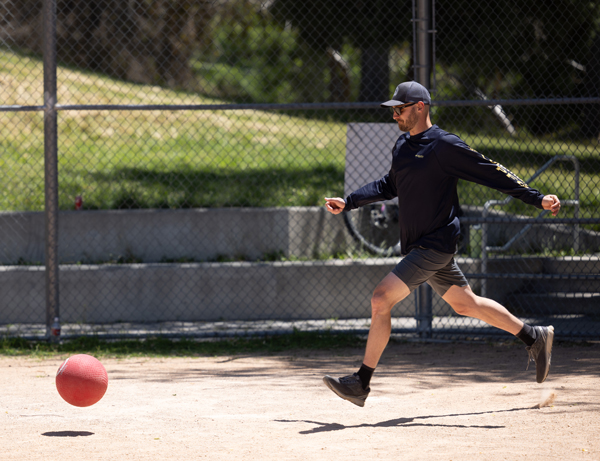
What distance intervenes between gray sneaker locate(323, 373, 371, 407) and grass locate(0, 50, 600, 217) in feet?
15.7

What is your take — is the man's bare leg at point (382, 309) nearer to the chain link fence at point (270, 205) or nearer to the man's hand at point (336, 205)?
the man's hand at point (336, 205)

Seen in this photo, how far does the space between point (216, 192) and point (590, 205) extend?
505 centimetres

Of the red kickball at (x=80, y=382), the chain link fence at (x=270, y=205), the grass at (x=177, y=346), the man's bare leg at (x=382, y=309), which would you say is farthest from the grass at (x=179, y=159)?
the red kickball at (x=80, y=382)

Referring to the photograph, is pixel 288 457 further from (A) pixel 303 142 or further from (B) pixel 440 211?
(A) pixel 303 142

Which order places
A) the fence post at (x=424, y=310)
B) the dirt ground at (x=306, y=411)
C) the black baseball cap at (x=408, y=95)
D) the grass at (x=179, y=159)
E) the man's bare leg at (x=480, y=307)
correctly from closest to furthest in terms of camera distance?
the dirt ground at (x=306, y=411) → the black baseball cap at (x=408, y=95) → the man's bare leg at (x=480, y=307) → the fence post at (x=424, y=310) → the grass at (x=179, y=159)

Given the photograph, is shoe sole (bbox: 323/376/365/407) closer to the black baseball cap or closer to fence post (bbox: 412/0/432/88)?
the black baseball cap

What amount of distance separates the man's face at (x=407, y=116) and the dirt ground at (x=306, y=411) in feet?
6.09

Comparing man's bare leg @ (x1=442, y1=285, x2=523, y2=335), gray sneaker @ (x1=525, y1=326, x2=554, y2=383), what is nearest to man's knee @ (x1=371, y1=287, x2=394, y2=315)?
man's bare leg @ (x1=442, y1=285, x2=523, y2=335)

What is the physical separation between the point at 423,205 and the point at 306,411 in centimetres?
157

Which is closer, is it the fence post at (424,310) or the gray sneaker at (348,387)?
the gray sneaker at (348,387)

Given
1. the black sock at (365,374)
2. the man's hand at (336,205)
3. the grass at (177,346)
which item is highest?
the man's hand at (336,205)

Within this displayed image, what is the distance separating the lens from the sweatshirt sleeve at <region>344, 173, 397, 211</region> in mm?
4668

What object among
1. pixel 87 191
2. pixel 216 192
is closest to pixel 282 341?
pixel 216 192

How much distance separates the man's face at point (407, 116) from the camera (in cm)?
438
